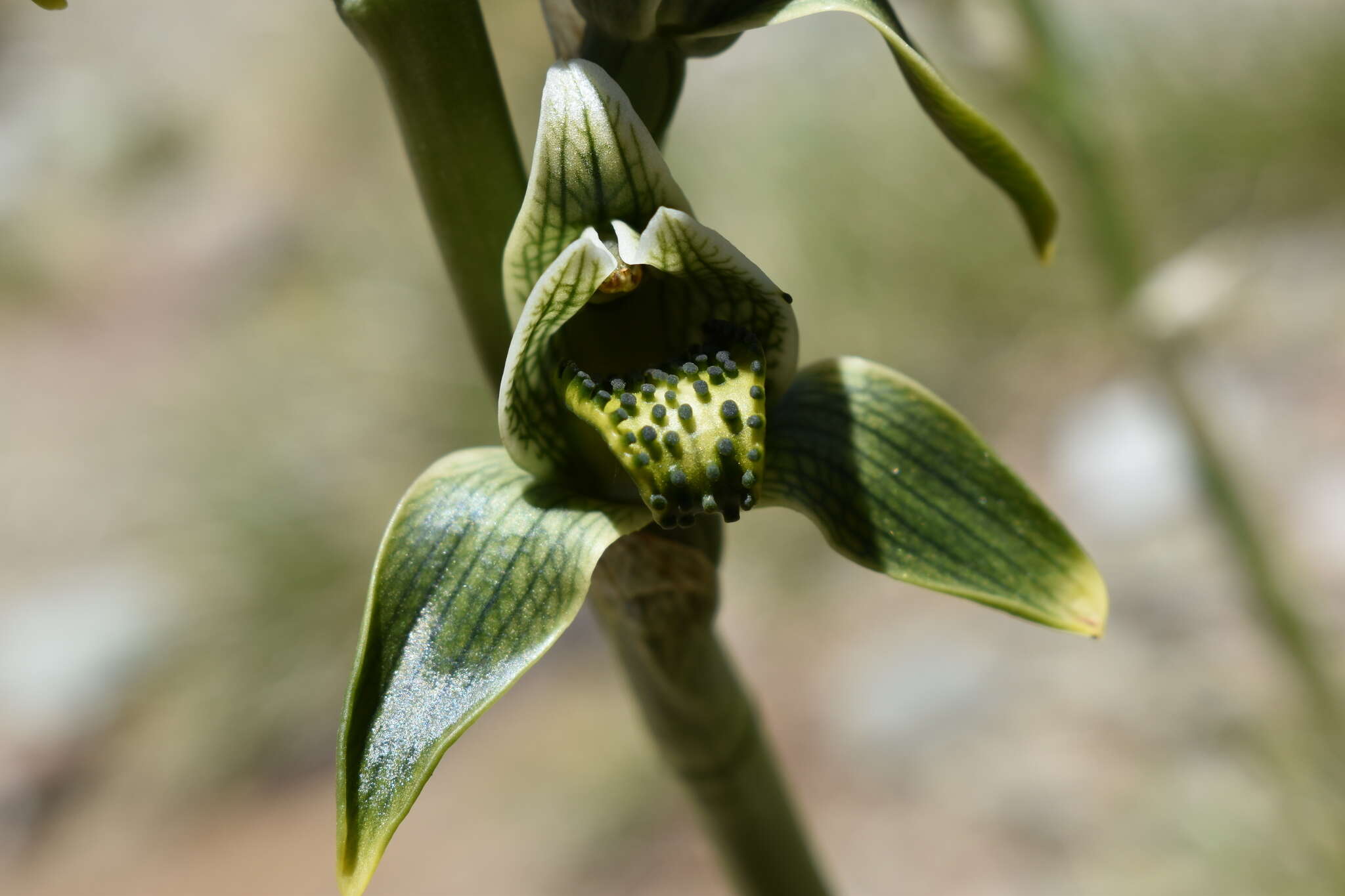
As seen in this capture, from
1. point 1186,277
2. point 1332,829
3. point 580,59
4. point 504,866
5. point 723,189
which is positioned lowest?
point 504,866

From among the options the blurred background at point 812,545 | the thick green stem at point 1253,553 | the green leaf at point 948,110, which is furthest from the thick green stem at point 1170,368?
the green leaf at point 948,110

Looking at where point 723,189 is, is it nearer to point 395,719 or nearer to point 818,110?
point 818,110

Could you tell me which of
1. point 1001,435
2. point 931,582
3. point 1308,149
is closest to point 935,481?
point 931,582

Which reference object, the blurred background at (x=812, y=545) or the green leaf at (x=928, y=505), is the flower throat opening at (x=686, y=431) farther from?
the blurred background at (x=812, y=545)

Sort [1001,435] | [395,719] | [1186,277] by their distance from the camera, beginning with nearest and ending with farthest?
[395,719], [1186,277], [1001,435]

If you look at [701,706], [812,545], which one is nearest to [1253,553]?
[701,706]

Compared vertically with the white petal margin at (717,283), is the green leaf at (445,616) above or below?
below

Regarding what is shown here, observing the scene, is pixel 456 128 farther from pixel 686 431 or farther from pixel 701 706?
pixel 701 706
